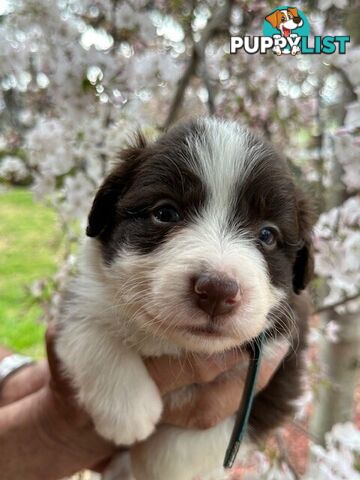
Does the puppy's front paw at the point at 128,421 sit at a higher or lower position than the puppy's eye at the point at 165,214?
lower

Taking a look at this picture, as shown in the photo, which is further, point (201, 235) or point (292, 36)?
point (292, 36)

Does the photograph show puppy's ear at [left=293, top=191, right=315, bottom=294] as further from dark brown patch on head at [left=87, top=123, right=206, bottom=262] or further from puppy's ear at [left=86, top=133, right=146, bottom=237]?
puppy's ear at [left=86, top=133, right=146, bottom=237]

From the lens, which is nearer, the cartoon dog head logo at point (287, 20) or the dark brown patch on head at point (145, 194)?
the dark brown patch on head at point (145, 194)

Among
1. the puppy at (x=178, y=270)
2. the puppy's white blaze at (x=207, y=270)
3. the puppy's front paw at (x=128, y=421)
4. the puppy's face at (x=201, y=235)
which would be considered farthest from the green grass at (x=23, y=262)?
the puppy's white blaze at (x=207, y=270)

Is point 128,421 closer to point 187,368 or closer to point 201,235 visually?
point 187,368

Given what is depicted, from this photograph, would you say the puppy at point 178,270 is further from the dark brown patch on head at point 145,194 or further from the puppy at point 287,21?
the puppy at point 287,21

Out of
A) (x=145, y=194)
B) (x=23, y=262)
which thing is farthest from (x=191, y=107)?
(x=23, y=262)

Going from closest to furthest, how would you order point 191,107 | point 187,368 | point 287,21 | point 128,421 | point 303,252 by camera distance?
1. point 128,421
2. point 303,252
3. point 187,368
4. point 287,21
5. point 191,107

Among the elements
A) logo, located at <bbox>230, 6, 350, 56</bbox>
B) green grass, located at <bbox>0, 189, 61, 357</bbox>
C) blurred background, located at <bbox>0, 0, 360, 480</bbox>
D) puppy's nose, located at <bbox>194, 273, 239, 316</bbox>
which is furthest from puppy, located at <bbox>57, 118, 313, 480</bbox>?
green grass, located at <bbox>0, 189, 61, 357</bbox>
